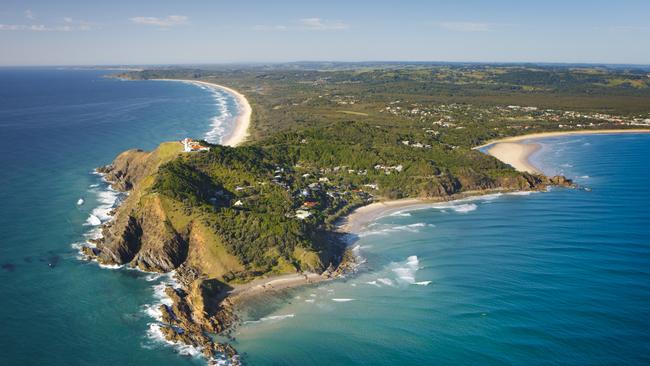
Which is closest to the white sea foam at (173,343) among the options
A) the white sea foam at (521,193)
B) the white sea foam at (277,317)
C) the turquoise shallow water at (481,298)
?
the turquoise shallow water at (481,298)

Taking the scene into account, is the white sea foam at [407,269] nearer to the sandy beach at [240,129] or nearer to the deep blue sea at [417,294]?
the deep blue sea at [417,294]

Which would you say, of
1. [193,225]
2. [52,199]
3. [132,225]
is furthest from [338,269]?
[52,199]

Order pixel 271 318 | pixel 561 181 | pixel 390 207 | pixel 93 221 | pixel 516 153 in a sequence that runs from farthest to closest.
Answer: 1. pixel 516 153
2. pixel 561 181
3. pixel 390 207
4. pixel 93 221
5. pixel 271 318

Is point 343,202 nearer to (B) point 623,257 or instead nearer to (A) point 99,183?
(B) point 623,257

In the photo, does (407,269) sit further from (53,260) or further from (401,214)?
(53,260)

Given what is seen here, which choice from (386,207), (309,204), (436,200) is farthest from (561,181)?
(309,204)
